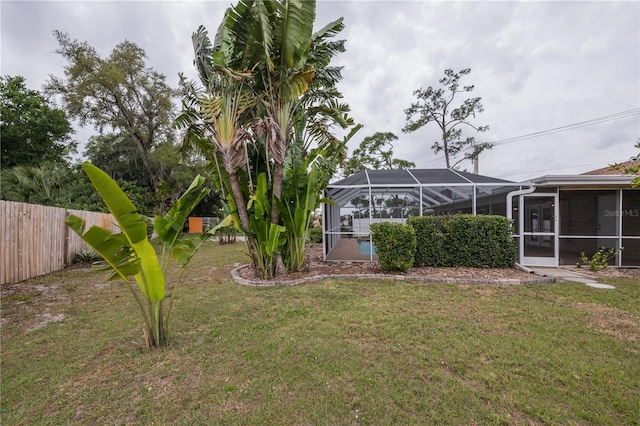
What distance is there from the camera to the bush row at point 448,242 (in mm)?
6578

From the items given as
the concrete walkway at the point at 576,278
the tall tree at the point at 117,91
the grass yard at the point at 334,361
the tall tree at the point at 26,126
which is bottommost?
the grass yard at the point at 334,361

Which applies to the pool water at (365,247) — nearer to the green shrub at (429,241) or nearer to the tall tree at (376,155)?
the green shrub at (429,241)

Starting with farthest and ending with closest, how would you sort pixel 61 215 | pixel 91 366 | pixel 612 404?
pixel 61 215, pixel 91 366, pixel 612 404

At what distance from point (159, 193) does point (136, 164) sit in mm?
7648

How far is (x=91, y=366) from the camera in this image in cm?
284

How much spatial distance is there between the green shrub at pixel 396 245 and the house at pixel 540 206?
77.5 inches

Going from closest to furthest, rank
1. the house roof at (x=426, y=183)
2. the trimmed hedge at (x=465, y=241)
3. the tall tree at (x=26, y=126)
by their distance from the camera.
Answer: the trimmed hedge at (x=465, y=241) → the house roof at (x=426, y=183) → the tall tree at (x=26, y=126)

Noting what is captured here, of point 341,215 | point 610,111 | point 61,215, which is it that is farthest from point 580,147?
point 61,215

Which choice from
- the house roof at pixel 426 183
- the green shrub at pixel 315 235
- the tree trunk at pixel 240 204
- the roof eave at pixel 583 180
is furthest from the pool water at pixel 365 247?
the roof eave at pixel 583 180

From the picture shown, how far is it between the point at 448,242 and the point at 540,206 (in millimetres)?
4544

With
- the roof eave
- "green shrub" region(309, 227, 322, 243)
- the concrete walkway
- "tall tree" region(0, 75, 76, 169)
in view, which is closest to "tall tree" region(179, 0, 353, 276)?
the roof eave

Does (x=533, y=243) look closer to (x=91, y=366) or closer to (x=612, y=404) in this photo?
(x=612, y=404)

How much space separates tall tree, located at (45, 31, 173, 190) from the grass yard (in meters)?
19.8

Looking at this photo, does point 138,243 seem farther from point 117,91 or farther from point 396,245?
point 117,91
